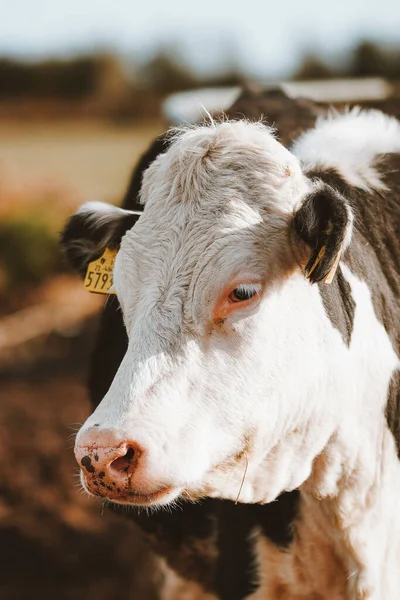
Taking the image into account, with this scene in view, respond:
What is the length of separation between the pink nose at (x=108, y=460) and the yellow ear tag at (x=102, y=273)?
2.51 ft

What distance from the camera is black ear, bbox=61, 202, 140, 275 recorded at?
2756 mm

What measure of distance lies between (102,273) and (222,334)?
698 millimetres

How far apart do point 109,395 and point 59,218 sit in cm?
1047

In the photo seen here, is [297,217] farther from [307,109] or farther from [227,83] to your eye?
[227,83]

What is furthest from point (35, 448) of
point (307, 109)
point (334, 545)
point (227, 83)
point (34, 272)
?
point (227, 83)

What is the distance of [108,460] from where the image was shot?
6.82ft

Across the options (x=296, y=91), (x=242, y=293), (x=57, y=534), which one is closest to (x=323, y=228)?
(x=242, y=293)

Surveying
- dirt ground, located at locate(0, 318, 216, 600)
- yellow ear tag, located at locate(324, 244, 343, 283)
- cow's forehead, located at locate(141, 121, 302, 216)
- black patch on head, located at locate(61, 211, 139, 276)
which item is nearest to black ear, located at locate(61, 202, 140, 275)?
black patch on head, located at locate(61, 211, 139, 276)

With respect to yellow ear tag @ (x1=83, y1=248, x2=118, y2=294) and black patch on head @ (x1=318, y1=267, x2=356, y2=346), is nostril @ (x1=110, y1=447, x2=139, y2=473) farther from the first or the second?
yellow ear tag @ (x1=83, y1=248, x2=118, y2=294)

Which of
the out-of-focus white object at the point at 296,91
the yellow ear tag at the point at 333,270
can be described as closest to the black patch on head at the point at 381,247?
the yellow ear tag at the point at 333,270

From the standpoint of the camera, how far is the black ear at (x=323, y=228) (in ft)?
7.25

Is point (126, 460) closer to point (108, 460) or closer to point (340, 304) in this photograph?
point (108, 460)

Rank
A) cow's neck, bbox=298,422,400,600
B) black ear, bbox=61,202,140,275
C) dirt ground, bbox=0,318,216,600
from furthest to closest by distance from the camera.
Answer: dirt ground, bbox=0,318,216,600
black ear, bbox=61,202,140,275
cow's neck, bbox=298,422,400,600

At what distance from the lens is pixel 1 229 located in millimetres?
11898
